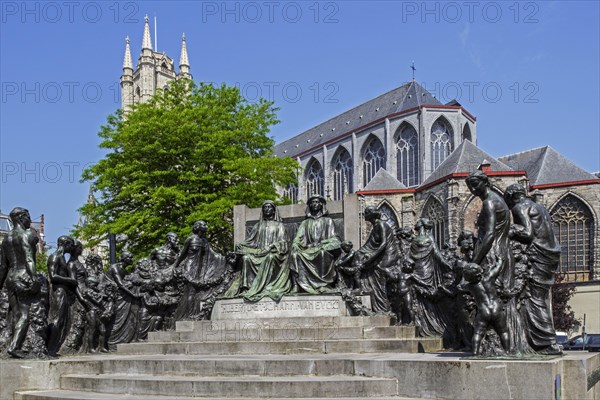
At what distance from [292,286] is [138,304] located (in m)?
3.34

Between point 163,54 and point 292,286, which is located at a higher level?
point 163,54

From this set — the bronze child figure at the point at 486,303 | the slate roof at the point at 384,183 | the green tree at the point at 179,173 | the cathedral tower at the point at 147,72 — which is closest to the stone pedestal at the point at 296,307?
the bronze child figure at the point at 486,303

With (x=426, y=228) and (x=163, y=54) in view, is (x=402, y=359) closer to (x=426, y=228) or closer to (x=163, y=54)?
(x=426, y=228)

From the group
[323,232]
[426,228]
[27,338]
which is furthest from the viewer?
[323,232]

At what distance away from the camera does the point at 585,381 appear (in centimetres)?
774

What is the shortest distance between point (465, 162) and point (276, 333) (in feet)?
174

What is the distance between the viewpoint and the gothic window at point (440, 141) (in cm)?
7144

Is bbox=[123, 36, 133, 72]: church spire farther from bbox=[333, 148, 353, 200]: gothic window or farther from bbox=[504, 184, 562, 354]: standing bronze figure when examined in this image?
bbox=[504, 184, 562, 354]: standing bronze figure

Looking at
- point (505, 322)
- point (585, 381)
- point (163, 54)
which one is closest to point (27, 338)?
point (505, 322)

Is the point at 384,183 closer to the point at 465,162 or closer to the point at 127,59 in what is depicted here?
the point at 465,162

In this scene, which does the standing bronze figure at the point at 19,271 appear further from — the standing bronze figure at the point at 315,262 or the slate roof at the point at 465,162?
the slate roof at the point at 465,162

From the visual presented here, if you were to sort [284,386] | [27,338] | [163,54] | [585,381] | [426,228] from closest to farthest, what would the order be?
[585,381] → [284,386] → [27,338] → [426,228] → [163,54]

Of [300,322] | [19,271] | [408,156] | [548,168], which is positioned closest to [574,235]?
[548,168]

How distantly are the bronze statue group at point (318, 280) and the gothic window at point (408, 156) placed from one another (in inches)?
2324
